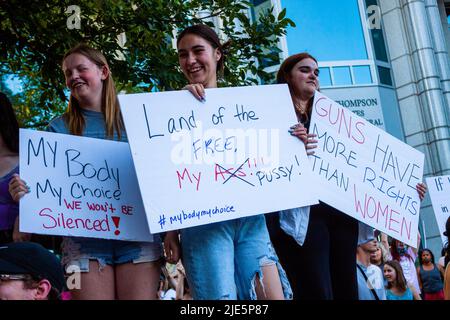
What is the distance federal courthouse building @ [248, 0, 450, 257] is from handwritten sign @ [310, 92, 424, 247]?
10.9 meters

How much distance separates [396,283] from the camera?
7984 mm

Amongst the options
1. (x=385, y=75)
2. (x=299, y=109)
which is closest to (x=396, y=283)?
(x=299, y=109)

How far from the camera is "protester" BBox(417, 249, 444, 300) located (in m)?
9.08

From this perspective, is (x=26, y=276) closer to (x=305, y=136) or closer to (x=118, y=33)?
(x=305, y=136)

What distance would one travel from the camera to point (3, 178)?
3.69 metres

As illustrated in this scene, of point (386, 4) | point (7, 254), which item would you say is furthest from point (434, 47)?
point (7, 254)

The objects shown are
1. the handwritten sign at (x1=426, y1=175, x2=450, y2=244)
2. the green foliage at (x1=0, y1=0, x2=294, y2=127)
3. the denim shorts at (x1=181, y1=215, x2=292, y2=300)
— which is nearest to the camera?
the denim shorts at (x1=181, y1=215, x2=292, y2=300)

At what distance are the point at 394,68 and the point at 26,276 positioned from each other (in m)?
14.9

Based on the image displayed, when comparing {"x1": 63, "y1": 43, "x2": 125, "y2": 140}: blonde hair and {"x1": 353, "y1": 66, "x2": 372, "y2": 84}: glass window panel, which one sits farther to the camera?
{"x1": 353, "y1": 66, "x2": 372, "y2": 84}: glass window panel

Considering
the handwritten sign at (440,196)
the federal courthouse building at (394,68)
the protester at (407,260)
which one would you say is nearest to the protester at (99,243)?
the handwritten sign at (440,196)

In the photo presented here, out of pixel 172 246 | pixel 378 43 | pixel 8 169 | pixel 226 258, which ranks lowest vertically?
pixel 226 258

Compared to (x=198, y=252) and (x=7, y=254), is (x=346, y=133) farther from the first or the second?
(x=7, y=254)

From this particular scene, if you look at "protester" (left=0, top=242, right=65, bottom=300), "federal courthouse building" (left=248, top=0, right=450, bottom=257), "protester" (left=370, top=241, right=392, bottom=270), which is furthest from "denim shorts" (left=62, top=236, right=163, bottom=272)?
"federal courthouse building" (left=248, top=0, right=450, bottom=257)

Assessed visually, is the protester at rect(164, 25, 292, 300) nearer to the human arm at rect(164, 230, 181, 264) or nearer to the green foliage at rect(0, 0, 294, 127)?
the human arm at rect(164, 230, 181, 264)
